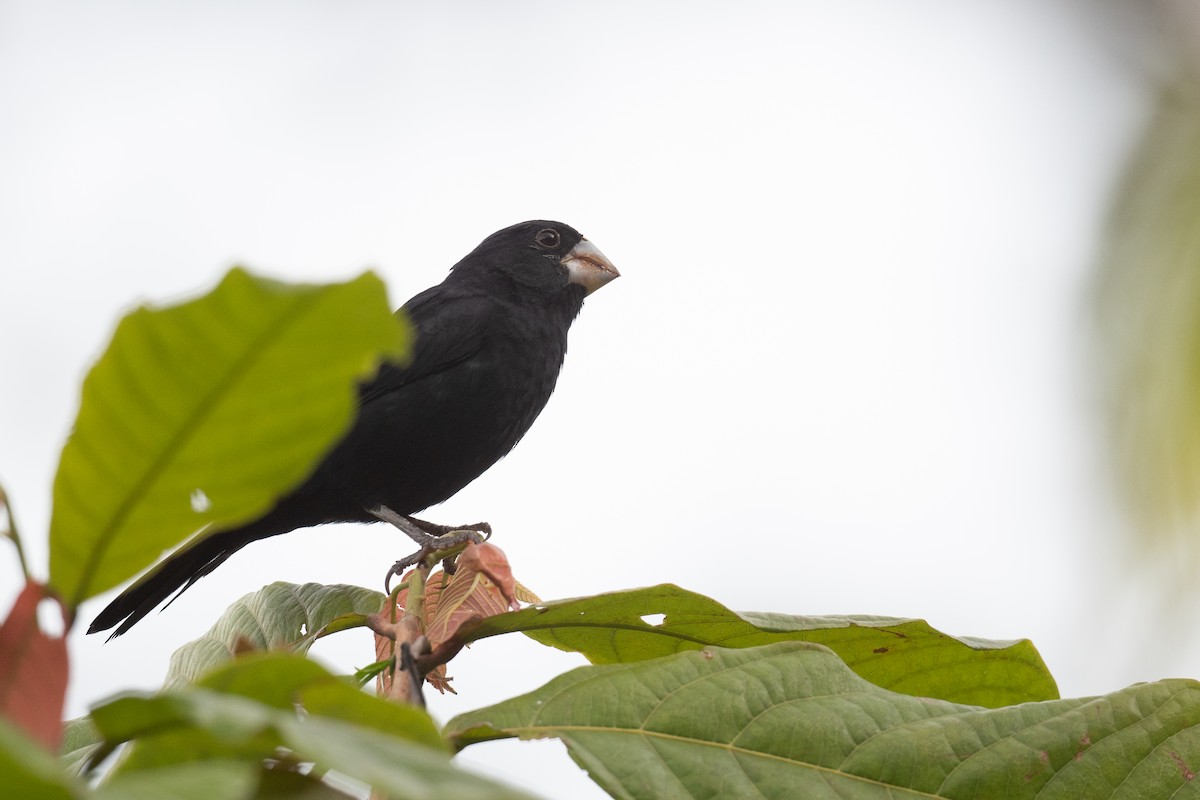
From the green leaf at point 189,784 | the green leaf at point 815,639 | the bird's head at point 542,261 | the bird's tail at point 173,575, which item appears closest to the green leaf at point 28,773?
the green leaf at point 189,784

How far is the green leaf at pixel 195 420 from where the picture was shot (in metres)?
0.80

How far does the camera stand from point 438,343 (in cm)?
358

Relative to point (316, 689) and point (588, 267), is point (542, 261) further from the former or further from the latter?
point (316, 689)

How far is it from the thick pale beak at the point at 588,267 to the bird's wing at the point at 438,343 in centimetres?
49

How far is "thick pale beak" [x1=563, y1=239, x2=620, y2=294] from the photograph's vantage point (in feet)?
13.8

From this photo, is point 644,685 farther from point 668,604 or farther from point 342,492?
point 342,492

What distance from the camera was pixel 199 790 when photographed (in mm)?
569

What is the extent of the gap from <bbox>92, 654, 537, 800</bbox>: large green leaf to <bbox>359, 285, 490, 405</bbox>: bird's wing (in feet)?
8.83

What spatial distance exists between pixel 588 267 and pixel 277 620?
8.32 feet

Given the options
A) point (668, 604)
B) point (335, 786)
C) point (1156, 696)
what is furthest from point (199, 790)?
point (1156, 696)

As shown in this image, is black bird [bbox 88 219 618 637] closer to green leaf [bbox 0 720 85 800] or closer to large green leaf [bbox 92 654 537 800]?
large green leaf [bbox 92 654 537 800]

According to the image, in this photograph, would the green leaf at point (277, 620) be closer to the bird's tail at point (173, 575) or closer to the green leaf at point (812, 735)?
the green leaf at point (812, 735)

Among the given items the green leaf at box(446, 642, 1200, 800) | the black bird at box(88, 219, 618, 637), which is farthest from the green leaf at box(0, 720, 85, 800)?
the black bird at box(88, 219, 618, 637)

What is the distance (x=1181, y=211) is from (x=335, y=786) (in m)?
2.53
